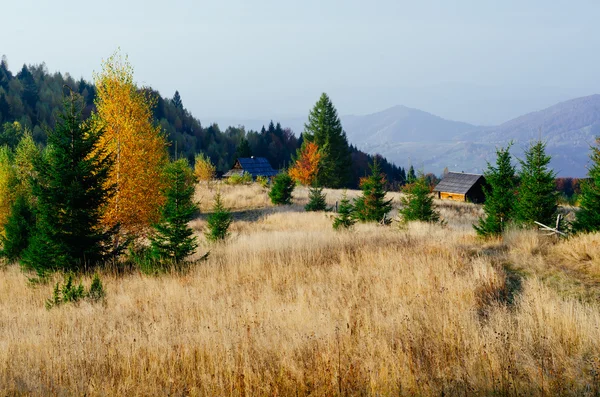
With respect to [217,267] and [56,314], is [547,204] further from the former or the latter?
[56,314]

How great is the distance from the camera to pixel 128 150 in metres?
14.9

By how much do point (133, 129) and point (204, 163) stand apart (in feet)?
112

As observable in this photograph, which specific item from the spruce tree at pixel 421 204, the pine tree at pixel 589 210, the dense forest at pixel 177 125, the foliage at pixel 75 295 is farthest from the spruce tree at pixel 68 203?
the dense forest at pixel 177 125

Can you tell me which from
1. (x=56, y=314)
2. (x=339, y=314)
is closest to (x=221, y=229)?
(x=56, y=314)

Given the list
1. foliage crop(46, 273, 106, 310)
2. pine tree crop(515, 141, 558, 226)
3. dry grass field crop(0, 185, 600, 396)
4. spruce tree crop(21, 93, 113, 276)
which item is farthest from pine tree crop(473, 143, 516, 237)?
spruce tree crop(21, 93, 113, 276)

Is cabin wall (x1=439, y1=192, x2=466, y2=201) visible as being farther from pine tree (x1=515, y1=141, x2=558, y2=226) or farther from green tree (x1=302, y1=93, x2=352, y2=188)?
pine tree (x1=515, y1=141, x2=558, y2=226)

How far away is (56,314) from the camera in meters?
7.43

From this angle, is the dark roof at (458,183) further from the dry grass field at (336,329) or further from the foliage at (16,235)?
the foliage at (16,235)

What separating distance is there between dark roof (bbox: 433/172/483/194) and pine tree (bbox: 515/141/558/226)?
36.2m

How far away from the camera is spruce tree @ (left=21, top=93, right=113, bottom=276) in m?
11.1

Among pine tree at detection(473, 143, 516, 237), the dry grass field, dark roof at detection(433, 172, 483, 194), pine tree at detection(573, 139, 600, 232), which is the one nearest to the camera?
the dry grass field

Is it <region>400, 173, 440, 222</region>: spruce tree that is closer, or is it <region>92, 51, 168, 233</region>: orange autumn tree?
<region>92, 51, 168, 233</region>: orange autumn tree

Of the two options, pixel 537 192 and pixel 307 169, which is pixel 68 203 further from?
pixel 307 169

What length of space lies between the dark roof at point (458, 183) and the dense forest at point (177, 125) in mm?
28333
